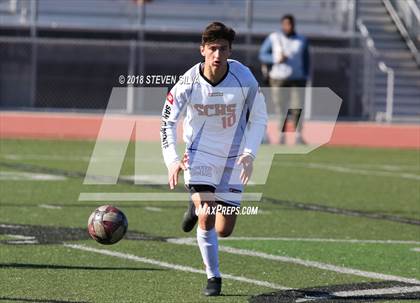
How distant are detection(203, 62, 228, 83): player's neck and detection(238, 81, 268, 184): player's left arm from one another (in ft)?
0.74

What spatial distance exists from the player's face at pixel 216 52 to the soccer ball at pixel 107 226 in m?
1.23

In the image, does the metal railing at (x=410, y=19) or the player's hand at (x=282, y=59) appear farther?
the metal railing at (x=410, y=19)

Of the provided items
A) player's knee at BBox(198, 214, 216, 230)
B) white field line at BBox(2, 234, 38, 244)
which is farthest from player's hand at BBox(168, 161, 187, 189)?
white field line at BBox(2, 234, 38, 244)

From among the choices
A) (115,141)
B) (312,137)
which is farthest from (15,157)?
(312,137)

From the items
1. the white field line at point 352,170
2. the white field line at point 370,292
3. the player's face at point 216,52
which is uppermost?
the player's face at point 216,52

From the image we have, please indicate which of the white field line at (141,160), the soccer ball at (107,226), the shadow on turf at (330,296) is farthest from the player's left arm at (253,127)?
the white field line at (141,160)

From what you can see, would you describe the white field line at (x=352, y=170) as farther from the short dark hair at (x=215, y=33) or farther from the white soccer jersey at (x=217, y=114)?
the short dark hair at (x=215, y=33)

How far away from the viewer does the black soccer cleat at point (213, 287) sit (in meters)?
8.09

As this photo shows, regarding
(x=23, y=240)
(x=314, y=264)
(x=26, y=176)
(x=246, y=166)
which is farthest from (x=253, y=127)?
(x=26, y=176)

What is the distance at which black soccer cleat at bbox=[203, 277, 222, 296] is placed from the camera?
809 cm

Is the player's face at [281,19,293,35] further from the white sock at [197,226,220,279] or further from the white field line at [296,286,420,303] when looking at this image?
the white sock at [197,226,220,279]

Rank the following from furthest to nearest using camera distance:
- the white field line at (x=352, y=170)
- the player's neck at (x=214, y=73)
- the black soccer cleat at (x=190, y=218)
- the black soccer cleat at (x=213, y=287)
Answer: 1. the white field line at (x=352, y=170)
2. the black soccer cleat at (x=190, y=218)
3. the player's neck at (x=214, y=73)
4. the black soccer cleat at (x=213, y=287)

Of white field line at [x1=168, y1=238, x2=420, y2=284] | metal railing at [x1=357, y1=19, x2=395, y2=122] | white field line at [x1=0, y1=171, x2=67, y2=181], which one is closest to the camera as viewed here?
white field line at [x1=168, y1=238, x2=420, y2=284]

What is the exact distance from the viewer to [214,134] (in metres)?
8.49
